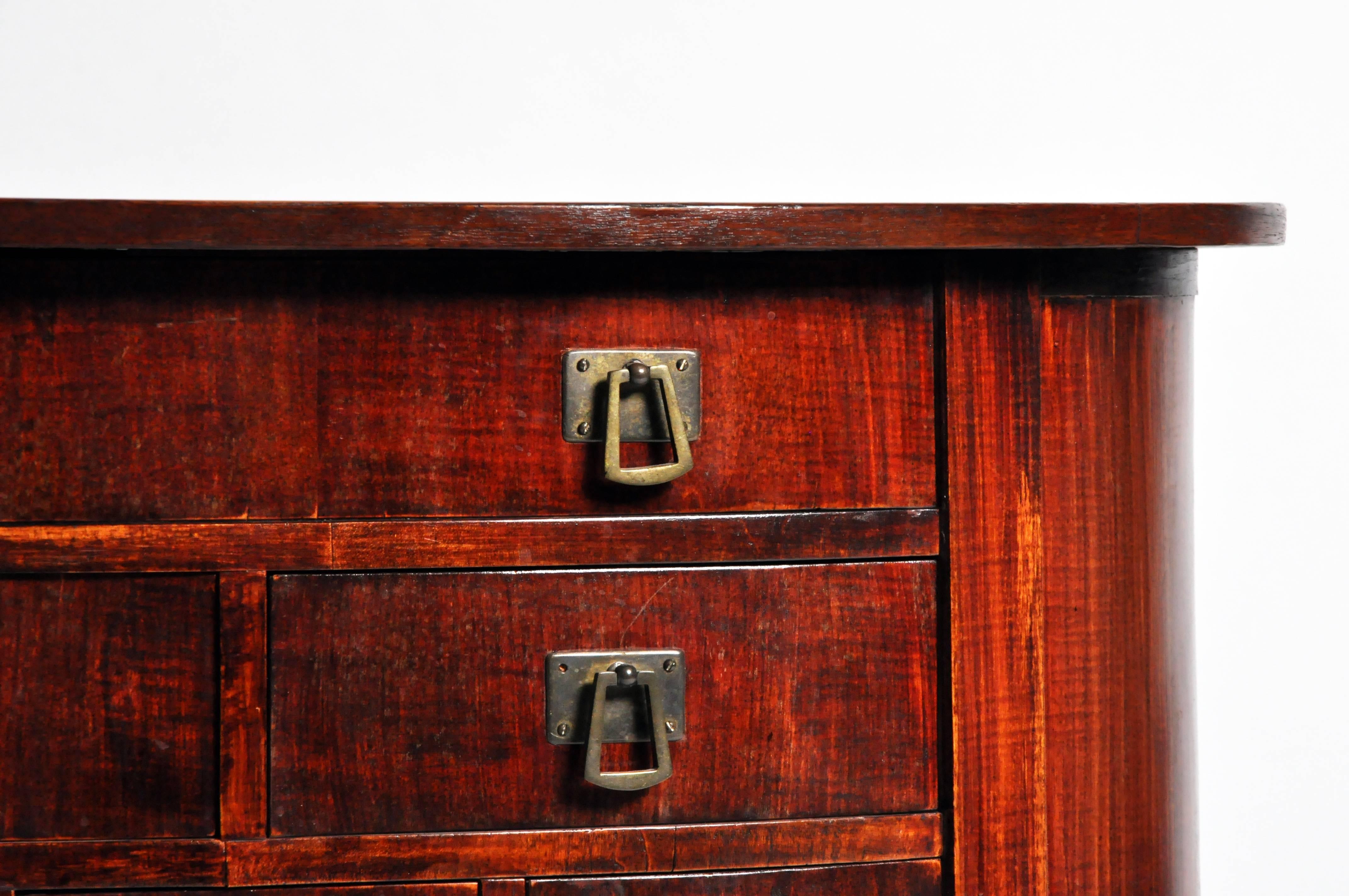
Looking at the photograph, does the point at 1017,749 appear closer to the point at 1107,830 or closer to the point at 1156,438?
the point at 1107,830

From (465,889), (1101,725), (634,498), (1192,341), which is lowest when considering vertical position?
(465,889)

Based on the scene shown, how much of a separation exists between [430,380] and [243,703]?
25 cm

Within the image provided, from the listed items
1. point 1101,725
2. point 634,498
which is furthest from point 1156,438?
point 634,498

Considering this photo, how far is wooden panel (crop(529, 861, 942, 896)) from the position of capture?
0.86m

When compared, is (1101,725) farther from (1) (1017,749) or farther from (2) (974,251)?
(2) (974,251)

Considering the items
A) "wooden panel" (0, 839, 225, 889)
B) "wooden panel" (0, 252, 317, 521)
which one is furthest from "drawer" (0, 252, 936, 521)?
"wooden panel" (0, 839, 225, 889)

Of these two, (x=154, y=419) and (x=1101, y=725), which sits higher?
(x=154, y=419)

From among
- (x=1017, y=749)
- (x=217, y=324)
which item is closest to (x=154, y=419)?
(x=217, y=324)

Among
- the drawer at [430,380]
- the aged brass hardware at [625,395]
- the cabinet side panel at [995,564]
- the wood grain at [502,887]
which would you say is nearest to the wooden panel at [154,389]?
the drawer at [430,380]

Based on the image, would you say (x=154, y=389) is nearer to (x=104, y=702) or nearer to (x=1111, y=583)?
(x=104, y=702)

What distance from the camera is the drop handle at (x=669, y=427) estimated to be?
Result: 829 millimetres

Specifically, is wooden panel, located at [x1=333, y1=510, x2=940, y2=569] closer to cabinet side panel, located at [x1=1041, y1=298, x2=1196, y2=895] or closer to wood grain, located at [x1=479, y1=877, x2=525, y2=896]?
cabinet side panel, located at [x1=1041, y1=298, x2=1196, y2=895]

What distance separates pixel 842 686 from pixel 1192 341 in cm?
36

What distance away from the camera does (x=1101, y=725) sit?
0.88 m
